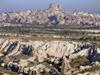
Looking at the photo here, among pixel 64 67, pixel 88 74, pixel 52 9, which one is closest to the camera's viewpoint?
pixel 88 74

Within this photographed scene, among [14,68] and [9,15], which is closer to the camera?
[14,68]

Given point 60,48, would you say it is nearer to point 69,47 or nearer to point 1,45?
point 69,47

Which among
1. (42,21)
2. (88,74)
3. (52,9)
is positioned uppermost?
(52,9)

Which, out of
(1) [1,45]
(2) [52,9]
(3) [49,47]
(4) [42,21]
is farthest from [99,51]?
(2) [52,9]

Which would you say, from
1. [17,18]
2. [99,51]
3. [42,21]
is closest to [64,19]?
[42,21]

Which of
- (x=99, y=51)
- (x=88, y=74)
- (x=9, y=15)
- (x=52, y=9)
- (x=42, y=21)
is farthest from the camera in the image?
(x=52, y=9)

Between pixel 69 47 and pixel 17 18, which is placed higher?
pixel 17 18

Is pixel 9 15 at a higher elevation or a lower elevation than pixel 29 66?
higher

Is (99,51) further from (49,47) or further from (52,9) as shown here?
(52,9)

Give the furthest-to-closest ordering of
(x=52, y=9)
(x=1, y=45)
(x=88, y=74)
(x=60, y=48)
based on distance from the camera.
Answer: (x=52, y=9)
(x=1, y=45)
(x=60, y=48)
(x=88, y=74)
